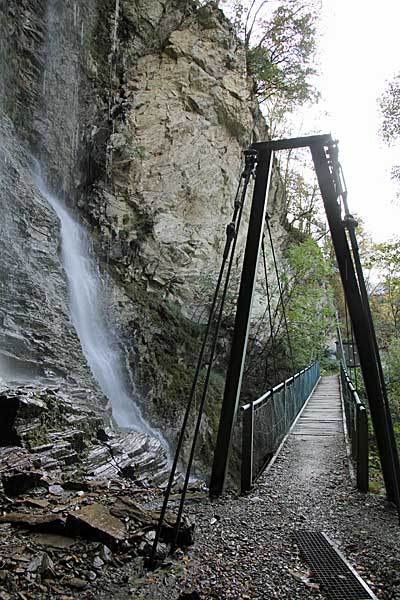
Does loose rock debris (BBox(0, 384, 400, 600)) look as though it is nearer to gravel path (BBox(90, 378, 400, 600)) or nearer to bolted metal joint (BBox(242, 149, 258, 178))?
gravel path (BBox(90, 378, 400, 600))

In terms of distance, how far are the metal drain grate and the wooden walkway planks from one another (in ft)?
15.1

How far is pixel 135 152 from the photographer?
38.8 feet

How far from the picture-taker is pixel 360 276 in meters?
3.71

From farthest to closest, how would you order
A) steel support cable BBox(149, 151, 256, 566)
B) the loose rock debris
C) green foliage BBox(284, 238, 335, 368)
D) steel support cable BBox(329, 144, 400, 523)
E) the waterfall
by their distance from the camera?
1. green foliage BBox(284, 238, 335, 368)
2. the waterfall
3. steel support cable BBox(329, 144, 400, 523)
4. steel support cable BBox(149, 151, 256, 566)
5. the loose rock debris

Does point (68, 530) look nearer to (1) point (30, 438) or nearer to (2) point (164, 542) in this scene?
(2) point (164, 542)

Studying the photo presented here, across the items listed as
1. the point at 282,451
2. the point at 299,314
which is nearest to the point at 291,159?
the point at 299,314

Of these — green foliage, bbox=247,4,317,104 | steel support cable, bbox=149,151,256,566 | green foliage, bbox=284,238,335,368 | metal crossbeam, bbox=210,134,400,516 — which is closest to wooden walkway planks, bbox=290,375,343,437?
green foliage, bbox=284,238,335,368

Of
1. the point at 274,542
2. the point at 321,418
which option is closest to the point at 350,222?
the point at 274,542

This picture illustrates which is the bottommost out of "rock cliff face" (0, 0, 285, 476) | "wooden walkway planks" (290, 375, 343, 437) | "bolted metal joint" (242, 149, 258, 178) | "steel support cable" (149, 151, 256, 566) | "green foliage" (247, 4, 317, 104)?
"wooden walkway planks" (290, 375, 343, 437)

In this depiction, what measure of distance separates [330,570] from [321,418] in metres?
6.87

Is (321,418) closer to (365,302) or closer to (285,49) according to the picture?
(365,302)

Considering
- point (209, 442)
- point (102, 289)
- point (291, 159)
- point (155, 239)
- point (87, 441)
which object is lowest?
point (209, 442)

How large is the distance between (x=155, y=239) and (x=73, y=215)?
2373mm

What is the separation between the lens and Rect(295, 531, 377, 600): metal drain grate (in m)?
2.21
